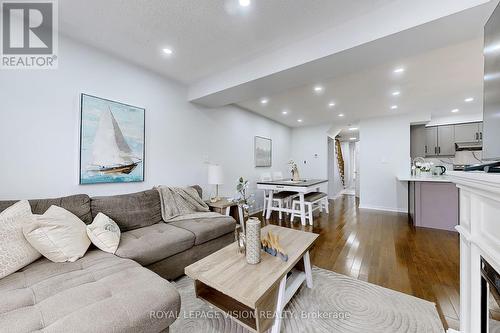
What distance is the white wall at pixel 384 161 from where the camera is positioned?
4.85 m

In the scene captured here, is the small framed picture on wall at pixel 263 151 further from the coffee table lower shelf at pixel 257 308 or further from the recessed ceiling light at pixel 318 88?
the coffee table lower shelf at pixel 257 308

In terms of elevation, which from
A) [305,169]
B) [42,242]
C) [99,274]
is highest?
[305,169]

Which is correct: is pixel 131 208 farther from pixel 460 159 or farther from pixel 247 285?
pixel 460 159

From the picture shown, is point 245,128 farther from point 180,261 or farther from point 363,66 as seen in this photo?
point 180,261

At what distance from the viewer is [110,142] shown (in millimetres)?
2344

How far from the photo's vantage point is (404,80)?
2971 millimetres

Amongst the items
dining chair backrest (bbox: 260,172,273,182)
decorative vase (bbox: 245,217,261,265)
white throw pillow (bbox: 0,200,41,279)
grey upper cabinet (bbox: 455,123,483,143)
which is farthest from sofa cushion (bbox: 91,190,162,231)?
grey upper cabinet (bbox: 455,123,483,143)

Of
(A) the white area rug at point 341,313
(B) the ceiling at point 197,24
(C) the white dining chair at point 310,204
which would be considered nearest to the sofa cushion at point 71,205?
(A) the white area rug at point 341,313

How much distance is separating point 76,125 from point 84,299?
1.89 m

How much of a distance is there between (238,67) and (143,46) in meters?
1.16

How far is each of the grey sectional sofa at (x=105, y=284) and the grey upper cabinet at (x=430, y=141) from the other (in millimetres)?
6219

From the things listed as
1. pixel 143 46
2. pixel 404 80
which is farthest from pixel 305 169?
pixel 143 46

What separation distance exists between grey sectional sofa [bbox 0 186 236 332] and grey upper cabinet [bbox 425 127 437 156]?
6.22 metres

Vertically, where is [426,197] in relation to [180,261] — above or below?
above
